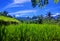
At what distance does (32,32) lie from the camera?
249 inches

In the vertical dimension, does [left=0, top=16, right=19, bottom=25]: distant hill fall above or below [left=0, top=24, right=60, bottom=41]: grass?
above

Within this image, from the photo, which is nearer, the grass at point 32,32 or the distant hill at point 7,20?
the grass at point 32,32

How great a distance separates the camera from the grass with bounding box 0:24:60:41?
605 cm

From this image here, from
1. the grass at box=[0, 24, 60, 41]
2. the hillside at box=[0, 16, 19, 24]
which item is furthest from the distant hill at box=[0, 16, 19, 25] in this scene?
the grass at box=[0, 24, 60, 41]

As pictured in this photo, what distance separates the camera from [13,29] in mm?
6113

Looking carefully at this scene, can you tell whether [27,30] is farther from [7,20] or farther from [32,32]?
[7,20]

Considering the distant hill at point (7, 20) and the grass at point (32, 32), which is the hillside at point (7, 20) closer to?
the distant hill at point (7, 20)

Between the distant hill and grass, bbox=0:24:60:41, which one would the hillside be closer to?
the distant hill

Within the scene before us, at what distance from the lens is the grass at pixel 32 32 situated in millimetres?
6047

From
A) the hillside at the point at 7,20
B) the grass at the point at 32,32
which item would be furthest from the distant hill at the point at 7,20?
the grass at the point at 32,32

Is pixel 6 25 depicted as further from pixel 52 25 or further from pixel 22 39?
pixel 52 25

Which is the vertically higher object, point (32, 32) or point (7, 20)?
point (7, 20)

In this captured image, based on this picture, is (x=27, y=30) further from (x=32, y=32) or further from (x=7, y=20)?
(x=7, y=20)

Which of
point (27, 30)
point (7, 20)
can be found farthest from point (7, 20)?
point (27, 30)
